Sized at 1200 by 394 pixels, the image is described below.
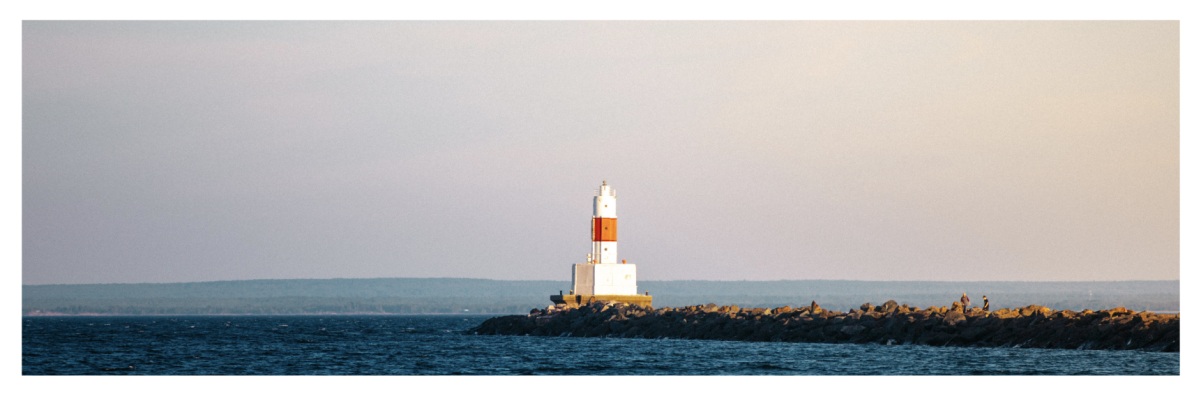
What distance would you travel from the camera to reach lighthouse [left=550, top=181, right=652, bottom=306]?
45781mm

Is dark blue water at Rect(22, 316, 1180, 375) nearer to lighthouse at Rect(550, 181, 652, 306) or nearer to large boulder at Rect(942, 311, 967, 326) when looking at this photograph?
large boulder at Rect(942, 311, 967, 326)

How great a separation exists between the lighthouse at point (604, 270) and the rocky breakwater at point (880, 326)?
1.49m

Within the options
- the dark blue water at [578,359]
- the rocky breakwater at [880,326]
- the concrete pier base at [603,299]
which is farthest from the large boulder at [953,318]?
the concrete pier base at [603,299]

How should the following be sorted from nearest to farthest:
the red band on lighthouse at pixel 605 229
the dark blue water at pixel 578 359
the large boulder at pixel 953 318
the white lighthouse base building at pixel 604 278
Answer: the dark blue water at pixel 578 359
the large boulder at pixel 953 318
the red band on lighthouse at pixel 605 229
the white lighthouse base building at pixel 604 278

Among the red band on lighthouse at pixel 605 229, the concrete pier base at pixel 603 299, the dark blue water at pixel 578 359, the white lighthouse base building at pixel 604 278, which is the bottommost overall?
the dark blue water at pixel 578 359

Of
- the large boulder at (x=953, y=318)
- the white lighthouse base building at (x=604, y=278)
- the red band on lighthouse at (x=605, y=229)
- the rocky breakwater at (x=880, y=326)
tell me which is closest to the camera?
the rocky breakwater at (x=880, y=326)

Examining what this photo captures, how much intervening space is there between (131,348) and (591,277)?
14972 mm

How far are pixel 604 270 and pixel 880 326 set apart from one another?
13395 millimetres

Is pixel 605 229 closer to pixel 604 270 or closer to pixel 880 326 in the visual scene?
pixel 604 270

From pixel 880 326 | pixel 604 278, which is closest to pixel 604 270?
pixel 604 278

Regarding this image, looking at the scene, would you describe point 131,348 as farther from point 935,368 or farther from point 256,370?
point 935,368

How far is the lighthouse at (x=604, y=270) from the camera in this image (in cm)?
4578

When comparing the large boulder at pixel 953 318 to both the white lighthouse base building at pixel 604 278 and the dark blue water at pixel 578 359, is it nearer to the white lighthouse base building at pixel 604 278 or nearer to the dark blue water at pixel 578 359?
the dark blue water at pixel 578 359

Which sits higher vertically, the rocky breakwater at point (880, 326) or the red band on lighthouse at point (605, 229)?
the red band on lighthouse at point (605, 229)
